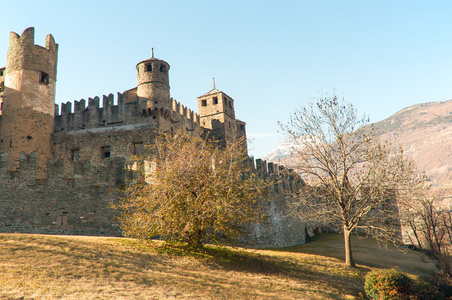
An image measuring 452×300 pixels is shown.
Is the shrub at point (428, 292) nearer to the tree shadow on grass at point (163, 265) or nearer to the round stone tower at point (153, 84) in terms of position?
the tree shadow on grass at point (163, 265)

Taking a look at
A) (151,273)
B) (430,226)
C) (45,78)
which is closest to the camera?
(151,273)

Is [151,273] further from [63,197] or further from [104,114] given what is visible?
[104,114]

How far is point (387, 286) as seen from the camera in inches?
462

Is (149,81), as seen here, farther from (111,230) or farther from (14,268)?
(14,268)

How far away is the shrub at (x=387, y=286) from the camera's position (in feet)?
38.1

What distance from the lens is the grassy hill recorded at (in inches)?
298

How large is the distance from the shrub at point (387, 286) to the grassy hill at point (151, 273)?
24.3 inches

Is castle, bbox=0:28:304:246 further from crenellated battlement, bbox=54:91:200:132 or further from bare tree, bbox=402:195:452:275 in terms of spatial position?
bare tree, bbox=402:195:452:275

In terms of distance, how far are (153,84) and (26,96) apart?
1013cm

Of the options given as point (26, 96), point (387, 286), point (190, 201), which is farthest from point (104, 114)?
point (387, 286)

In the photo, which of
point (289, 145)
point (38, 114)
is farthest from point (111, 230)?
point (38, 114)

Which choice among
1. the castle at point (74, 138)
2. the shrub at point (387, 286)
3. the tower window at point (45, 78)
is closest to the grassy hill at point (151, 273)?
the shrub at point (387, 286)

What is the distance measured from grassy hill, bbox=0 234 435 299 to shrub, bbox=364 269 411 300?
2.03 ft

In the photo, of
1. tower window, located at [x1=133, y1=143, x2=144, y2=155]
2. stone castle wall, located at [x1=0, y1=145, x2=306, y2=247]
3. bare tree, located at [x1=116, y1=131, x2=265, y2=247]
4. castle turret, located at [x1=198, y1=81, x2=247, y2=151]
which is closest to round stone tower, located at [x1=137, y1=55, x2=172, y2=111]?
tower window, located at [x1=133, y1=143, x2=144, y2=155]
